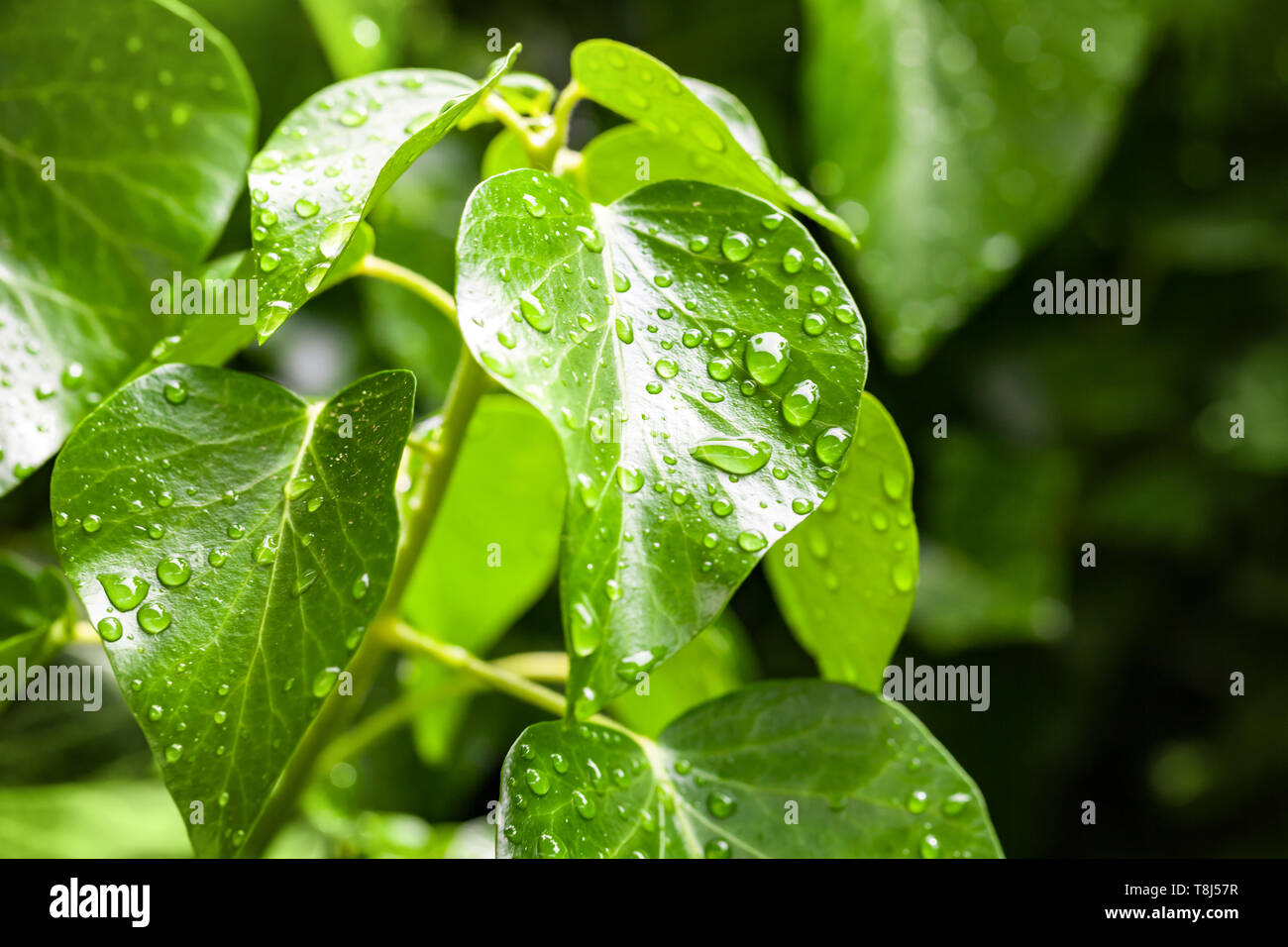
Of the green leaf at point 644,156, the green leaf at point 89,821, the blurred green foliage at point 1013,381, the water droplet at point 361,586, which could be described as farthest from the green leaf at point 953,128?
the green leaf at point 89,821

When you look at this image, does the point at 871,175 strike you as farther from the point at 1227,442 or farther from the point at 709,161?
the point at 1227,442

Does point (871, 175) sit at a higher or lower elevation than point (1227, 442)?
higher

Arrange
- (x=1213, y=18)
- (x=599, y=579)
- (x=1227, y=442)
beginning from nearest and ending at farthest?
1. (x=599, y=579)
2. (x=1213, y=18)
3. (x=1227, y=442)

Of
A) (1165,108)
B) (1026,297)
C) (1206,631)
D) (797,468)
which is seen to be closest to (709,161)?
(797,468)

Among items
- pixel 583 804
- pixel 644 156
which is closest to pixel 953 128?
pixel 644 156

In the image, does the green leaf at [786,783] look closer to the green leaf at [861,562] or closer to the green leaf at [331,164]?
the green leaf at [861,562]
